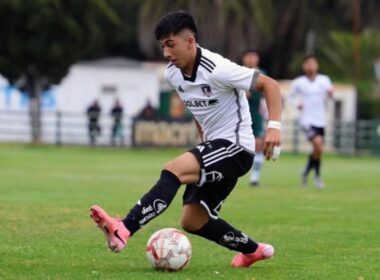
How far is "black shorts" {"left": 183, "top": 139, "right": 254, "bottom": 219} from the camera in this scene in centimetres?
843

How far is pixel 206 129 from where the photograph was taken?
8.80 metres

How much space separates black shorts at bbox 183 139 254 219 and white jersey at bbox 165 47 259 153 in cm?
9

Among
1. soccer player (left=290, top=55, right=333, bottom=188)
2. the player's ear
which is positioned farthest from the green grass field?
the player's ear

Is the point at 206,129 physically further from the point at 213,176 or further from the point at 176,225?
the point at 176,225

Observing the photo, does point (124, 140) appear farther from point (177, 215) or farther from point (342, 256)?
point (342, 256)

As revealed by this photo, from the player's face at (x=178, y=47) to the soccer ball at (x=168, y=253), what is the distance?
1.40m

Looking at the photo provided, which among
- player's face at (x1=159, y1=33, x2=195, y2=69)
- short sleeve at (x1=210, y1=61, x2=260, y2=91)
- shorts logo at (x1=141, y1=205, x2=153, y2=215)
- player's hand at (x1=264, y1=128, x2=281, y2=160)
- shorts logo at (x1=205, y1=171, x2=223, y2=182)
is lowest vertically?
shorts logo at (x1=141, y1=205, x2=153, y2=215)

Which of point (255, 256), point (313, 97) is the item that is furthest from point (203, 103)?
point (313, 97)

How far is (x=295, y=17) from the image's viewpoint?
178 feet

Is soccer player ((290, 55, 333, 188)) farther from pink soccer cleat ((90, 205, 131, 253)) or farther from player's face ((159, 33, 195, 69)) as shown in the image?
pink soccer cleat ((90, 205, 131, 253))

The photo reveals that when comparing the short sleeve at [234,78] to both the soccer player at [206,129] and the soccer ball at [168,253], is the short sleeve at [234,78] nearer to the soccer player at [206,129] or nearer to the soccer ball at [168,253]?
the soccer player at [206,129]

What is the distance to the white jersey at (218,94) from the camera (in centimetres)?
847

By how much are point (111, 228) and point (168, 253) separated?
2.67 feet

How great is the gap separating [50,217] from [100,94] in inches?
1297
